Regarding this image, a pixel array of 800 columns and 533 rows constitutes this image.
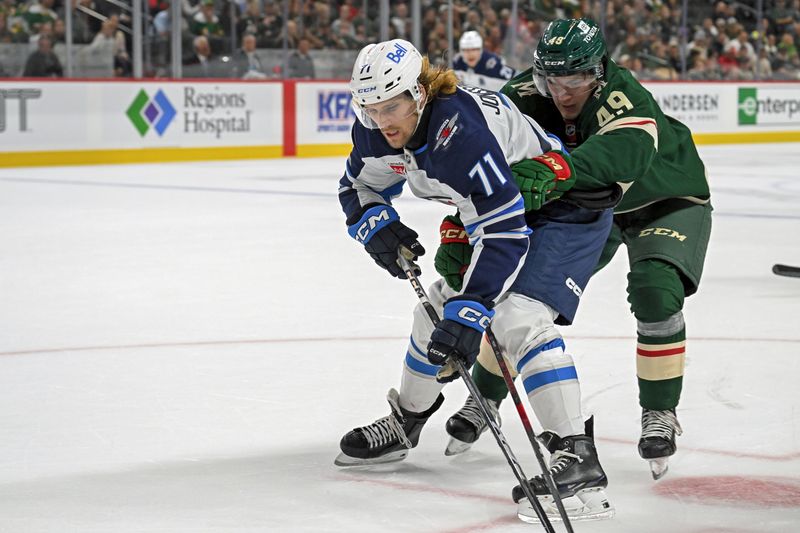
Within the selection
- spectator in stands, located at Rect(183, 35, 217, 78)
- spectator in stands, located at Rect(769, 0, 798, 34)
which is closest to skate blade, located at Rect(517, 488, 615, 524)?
spectator in stands, located at Rect(183, 35, 217, 78)

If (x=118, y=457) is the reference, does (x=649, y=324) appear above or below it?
above

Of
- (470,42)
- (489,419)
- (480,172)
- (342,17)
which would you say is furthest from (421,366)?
(342,17)

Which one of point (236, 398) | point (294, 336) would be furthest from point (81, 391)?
point (294, 336)

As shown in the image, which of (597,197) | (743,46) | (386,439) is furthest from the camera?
(743,46)

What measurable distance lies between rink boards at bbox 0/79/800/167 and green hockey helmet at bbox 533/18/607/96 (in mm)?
9535

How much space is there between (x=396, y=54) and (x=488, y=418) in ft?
2.57

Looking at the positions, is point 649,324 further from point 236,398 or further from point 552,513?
point 236,398

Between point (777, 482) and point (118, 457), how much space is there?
1.55 m

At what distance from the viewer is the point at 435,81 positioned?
275 centimetres

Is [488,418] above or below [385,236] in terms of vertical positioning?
below

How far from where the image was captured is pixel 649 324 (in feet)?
10.1

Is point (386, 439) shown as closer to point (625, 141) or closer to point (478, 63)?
point (625, 141)

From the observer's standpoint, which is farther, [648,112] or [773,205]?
[773,205]

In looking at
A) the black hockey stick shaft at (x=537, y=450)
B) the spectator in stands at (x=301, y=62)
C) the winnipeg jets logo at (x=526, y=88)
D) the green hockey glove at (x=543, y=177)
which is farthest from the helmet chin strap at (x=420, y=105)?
the spectator in stands at (x=301, y=62)
